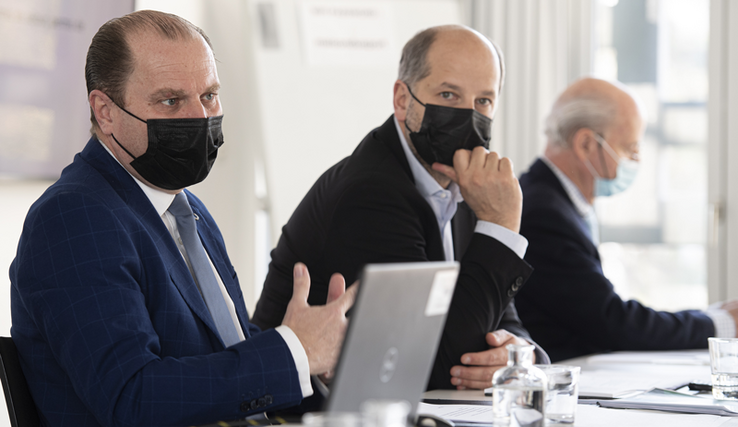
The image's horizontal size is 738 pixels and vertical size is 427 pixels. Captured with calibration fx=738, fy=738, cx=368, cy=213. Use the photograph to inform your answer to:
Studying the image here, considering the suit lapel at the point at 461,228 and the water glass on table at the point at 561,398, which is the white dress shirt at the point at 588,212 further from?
the water glass on table at the point at 561,398

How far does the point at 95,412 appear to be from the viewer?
1051mm

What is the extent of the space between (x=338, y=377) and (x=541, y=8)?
11.6ft

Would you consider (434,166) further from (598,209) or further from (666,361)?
(598,209)

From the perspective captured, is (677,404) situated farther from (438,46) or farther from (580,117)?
(580,117)

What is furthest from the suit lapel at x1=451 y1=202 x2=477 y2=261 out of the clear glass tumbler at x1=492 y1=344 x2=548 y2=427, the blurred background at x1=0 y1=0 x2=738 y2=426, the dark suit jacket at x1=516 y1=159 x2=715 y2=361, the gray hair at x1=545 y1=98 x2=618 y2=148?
the blurred background at x1=0 y1=0 x2=738 y2=426

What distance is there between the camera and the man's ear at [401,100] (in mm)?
1876

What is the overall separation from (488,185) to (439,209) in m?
0.19

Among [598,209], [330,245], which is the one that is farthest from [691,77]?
[330,245]

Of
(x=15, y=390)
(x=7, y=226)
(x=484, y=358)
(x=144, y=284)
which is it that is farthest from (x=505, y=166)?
(x=7, y=226)

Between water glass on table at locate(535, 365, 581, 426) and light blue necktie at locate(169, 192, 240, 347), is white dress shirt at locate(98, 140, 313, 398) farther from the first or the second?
water glass on table at locate(535, 365, 581, 426)

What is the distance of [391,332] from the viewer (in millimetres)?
801

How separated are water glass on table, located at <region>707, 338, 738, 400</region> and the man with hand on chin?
1.11ft

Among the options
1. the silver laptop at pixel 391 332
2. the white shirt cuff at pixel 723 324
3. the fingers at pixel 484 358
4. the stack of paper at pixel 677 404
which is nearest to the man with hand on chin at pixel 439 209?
the fingers at pixel 484 358

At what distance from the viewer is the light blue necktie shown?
1326 mm
